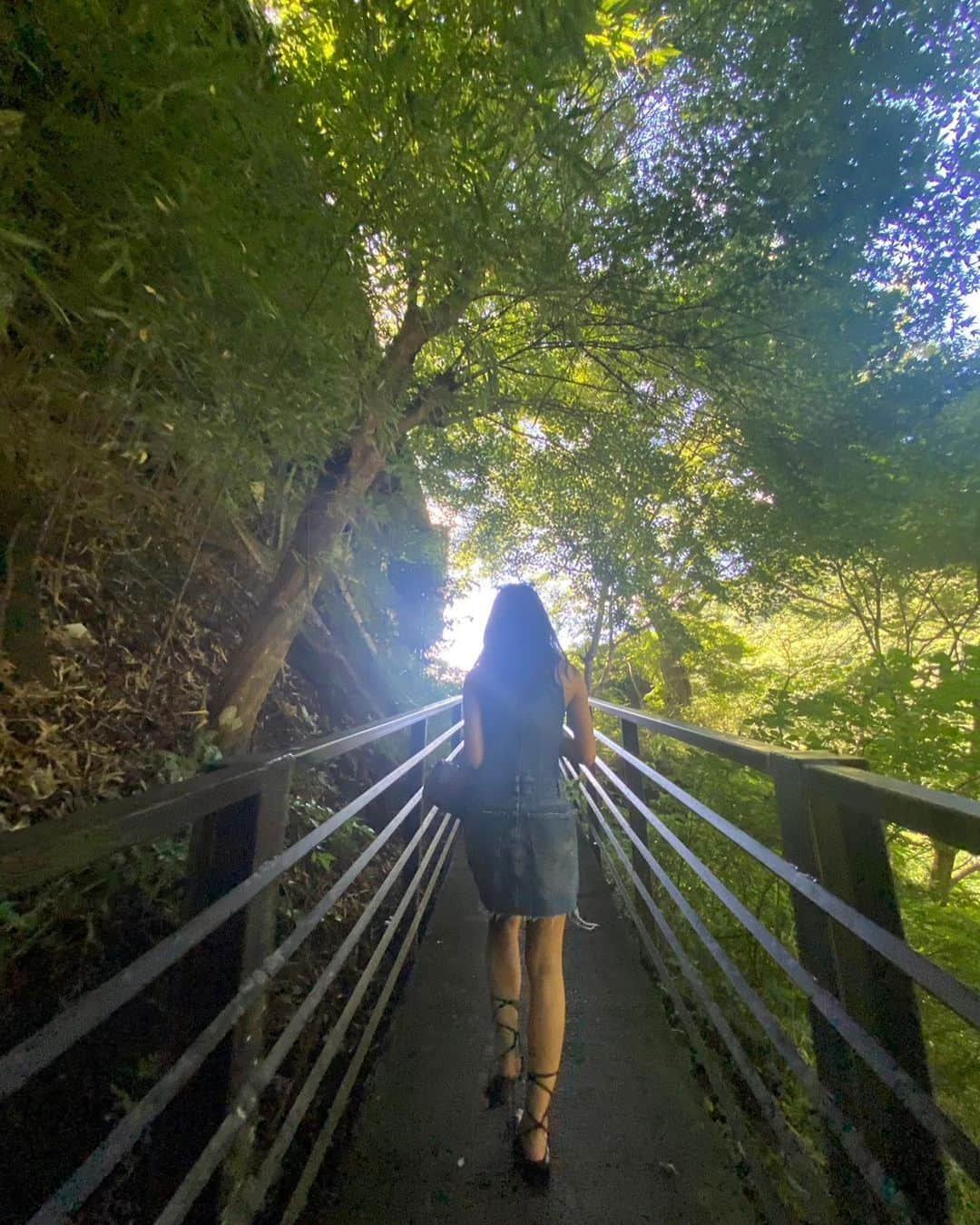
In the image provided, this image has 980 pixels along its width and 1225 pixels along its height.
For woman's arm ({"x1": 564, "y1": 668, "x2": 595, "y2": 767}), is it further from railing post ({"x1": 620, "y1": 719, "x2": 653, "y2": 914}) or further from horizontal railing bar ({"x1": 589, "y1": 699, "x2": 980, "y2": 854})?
railing post ({"x1": 620, "y1": 719, "x2": 653, "y2": 914})

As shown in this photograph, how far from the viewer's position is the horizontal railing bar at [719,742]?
1.39m

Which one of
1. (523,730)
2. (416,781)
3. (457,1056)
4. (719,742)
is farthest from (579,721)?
(416,781)

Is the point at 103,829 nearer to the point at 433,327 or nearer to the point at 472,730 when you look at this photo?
the point at 472,730

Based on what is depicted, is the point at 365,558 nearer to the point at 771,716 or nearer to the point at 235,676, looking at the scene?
the point at 235,676

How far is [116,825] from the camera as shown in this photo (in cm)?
76

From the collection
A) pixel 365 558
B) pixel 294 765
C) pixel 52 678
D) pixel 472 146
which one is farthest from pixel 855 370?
pixel 365 558

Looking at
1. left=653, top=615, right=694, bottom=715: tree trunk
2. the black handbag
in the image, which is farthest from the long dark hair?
left=653, top=615, right=694, bottom=715: tree trunk

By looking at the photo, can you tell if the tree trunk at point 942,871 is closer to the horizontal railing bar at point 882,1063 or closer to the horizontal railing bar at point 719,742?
the horizontal railing bar at point 719,742

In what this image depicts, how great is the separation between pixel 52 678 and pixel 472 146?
235 centimetres

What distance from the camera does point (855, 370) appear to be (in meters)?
2.97

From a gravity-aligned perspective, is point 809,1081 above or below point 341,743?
below

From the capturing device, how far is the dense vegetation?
1.17 m

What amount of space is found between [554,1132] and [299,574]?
2.65 m

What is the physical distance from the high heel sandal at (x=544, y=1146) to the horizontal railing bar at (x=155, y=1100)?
0.81 m
